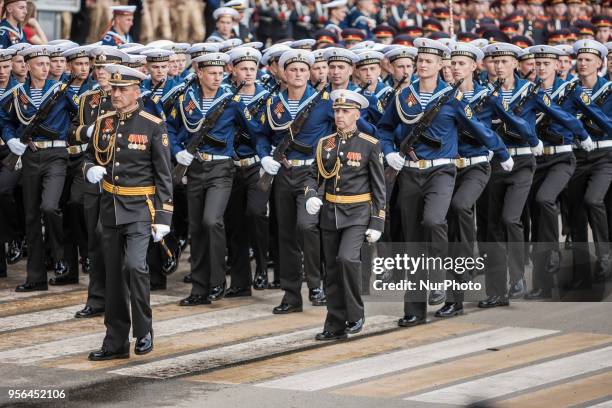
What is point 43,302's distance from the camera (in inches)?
566

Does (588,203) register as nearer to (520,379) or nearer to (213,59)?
(213,59)

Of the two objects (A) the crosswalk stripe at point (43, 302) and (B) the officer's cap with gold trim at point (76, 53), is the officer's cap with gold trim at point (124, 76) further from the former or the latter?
(B) the officer's cap with gold trim at point (76, 53)

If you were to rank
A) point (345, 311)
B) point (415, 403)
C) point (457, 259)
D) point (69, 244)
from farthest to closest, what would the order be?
point (69, 244), point (457, 259), point (345, 311), point (415, 403)

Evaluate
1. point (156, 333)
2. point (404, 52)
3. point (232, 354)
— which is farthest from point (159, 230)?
point (404, 52)

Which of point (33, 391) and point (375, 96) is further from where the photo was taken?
point (375, 96)

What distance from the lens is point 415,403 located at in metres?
10.2

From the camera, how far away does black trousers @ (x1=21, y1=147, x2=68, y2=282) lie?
49.3 feet

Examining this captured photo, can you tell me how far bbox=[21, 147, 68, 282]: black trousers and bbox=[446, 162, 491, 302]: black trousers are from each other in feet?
13.0

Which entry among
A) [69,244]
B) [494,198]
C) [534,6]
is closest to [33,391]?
[69,244]

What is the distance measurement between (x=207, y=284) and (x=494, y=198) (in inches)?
120

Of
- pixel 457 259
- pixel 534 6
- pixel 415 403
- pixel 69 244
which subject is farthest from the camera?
pixel 534 6

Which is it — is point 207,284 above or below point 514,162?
below

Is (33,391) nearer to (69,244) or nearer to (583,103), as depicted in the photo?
(69,244)

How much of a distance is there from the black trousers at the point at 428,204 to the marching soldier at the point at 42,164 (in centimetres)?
361
